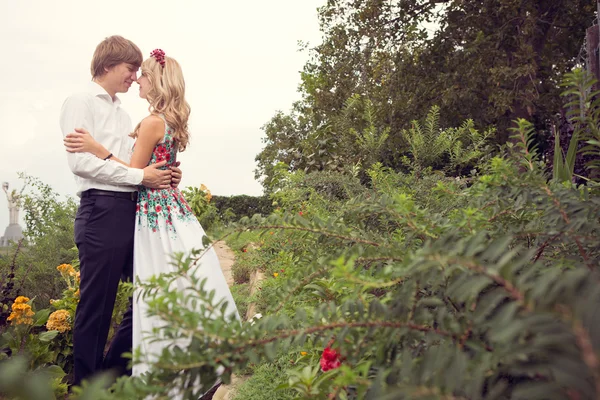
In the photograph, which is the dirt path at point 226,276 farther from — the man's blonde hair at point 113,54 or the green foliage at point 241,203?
the green foliage at point 241,203

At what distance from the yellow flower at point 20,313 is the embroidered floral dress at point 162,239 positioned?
1.28 metres

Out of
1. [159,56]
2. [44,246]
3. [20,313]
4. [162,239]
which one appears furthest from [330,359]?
[44,246]

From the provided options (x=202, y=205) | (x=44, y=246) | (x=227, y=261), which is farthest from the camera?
(x=202, y=205)

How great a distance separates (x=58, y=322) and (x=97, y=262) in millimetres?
1124

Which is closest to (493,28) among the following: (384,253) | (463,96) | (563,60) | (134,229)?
(463,96)

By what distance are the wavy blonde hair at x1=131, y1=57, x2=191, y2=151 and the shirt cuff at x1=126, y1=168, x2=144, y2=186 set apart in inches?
16.0

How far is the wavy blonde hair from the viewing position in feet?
11.3

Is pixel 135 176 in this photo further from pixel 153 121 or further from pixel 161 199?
pixel 153 121

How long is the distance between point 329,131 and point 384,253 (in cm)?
671

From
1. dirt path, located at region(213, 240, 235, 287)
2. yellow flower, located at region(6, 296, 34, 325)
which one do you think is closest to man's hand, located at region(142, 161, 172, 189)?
yellow flower, located at region(6, 296, 34, 325)

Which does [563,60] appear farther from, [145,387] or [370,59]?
[145,387]

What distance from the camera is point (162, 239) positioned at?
11.0 feet

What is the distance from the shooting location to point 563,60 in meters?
12.4

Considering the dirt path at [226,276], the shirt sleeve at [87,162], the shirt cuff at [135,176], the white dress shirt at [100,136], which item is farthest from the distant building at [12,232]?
the shirt cuff at [135,176]
